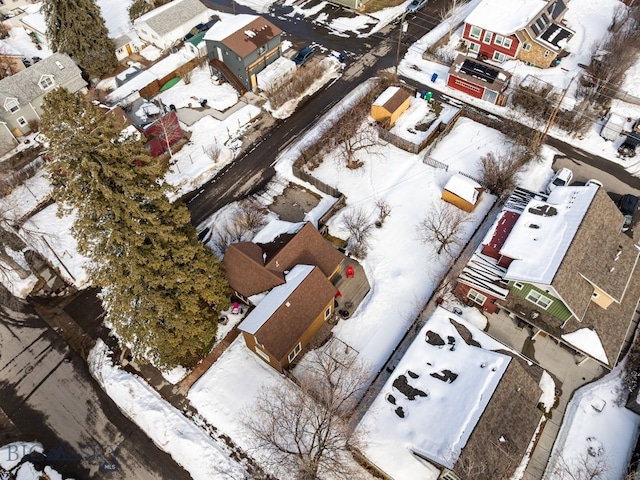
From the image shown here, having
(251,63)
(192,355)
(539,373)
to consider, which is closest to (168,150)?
(251,63)

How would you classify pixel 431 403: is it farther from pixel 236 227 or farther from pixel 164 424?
pixel 236 227

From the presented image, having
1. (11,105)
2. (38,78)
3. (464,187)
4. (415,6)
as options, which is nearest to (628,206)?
(464,187)

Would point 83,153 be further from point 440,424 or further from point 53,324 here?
point 440,424

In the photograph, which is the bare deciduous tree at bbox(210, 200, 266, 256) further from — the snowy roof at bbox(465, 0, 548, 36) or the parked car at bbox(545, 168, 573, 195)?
the snowy roof at bbox(465, 0, 548, 36)

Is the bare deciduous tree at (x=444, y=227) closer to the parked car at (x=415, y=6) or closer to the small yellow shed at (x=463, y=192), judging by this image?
the small yellow shed at (x=463, y=192)

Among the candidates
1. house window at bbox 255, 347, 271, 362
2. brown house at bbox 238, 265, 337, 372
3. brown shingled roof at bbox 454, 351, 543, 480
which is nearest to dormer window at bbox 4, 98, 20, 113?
brown house at bbox 238, 265, 337, 372
